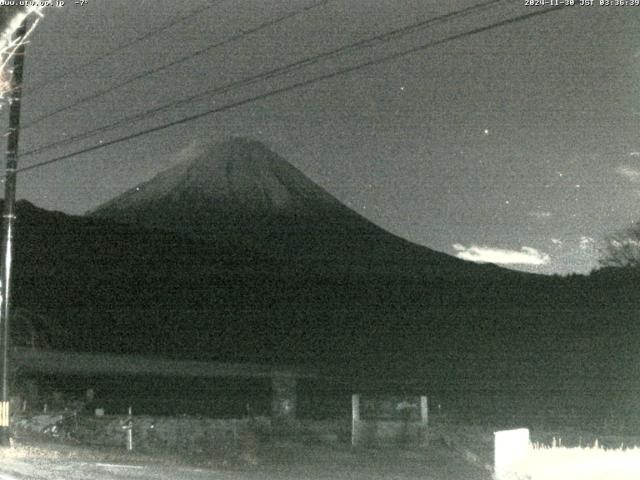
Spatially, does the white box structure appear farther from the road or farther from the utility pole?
the utility pole

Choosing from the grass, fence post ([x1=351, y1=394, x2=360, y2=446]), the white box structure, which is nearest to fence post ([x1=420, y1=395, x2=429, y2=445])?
fence post ([x1=351, y1=394, x2=360, y2=446])

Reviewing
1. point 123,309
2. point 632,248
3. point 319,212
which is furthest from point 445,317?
point 319,212

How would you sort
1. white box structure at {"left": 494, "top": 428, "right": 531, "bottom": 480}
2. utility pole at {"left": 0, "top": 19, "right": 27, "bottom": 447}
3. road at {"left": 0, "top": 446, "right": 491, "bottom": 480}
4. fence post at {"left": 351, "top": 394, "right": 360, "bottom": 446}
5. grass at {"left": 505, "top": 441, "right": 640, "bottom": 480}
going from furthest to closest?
1. fence post at {"left": 351, "top": 394, "right": 360, "bottom": 446}
2. utility pole at {"left": 0, "top": 19, "right": 27, "bottom": 447}
3. road at {"left": 0, "top": 446, "right": 491, "bottom": 480}
4. white box structure at {"left": 494, "top": 428, "right": 531, "bottom": 480}
5. grass at {"left": 505, "top": 441, "right": 640, "bottom": 480}

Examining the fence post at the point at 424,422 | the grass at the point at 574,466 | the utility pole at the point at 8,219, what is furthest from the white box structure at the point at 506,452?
the utility pole at the point at 8,219

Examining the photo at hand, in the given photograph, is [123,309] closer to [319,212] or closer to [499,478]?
[499,478]

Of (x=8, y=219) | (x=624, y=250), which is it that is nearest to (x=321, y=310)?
(x=624, y=250)
